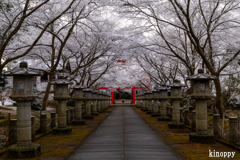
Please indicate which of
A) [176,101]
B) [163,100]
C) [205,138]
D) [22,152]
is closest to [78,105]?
[163,100]

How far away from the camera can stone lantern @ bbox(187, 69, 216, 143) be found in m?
9.45

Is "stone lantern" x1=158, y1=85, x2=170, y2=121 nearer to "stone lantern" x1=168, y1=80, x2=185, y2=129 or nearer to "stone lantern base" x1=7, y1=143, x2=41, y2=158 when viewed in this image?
"stone lantern" x1=168, y1=80, x2=185, y2=129

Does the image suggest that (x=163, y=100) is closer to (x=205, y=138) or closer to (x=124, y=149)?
(x=205, y=138)

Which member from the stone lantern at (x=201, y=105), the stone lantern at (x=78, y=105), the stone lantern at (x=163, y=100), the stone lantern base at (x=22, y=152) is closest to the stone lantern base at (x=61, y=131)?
the stone lantern at (x=78, y=105)

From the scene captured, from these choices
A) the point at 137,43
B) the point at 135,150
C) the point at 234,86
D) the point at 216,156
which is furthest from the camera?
the point at 234,86

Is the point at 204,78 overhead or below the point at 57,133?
overhead

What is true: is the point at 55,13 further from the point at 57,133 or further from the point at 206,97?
the point at 206,97

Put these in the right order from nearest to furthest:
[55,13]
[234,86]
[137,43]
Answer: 1. [55,13]
2. [137,43]
3. [234,86]

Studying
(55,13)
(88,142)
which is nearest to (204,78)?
(88,142)

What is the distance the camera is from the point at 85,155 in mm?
7535

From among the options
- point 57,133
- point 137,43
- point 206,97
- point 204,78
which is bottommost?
point 57,133

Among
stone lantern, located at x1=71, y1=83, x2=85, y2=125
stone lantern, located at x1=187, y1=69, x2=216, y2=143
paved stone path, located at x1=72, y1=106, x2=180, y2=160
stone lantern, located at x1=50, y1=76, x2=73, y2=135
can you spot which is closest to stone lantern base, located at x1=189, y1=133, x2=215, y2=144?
stone lantern, located at x1=187, y1=69, x2=216, y2=143

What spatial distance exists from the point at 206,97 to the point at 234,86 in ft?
41.6

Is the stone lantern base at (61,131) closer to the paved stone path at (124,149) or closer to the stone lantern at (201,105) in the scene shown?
the paved stone path at (124,149)
